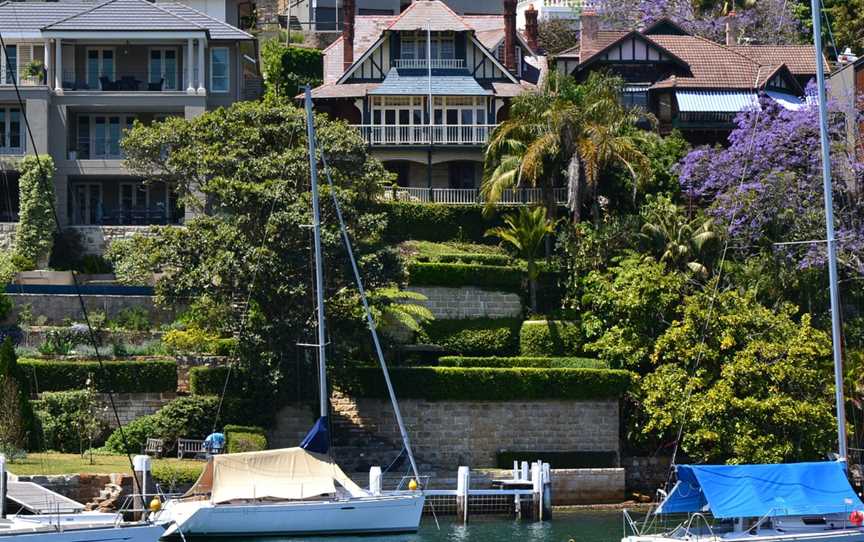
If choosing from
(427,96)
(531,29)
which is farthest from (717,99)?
(427,96)

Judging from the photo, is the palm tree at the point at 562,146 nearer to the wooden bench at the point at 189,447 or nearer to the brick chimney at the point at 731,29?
the brick chimney at the point at 731,29

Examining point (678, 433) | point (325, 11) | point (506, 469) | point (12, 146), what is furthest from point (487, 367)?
point (325, 11)

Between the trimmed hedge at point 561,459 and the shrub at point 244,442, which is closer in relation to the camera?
the shrub at point 244,442

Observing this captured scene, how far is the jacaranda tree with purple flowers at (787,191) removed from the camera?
57531 mm

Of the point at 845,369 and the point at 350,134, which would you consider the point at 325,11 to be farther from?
the point at 845,369

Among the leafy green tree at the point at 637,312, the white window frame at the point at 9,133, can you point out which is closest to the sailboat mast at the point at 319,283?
the leafy green tree at the point at 637,312

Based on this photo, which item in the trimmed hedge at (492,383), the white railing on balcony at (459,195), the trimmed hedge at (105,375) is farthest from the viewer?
the white railing on balcony at (459,195)

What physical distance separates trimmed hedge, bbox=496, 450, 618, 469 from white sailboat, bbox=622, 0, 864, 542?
Result: 1404 cm

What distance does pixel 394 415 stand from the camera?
53781 millimetres

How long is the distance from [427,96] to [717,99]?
1262cm

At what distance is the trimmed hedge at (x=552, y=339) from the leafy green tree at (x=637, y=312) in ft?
4.70

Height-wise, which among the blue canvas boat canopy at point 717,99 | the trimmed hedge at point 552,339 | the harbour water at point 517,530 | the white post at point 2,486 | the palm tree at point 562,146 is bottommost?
the harbour water at point 517,530

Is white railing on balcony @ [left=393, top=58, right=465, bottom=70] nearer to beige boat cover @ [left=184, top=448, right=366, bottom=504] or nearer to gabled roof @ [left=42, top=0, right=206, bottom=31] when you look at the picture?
gabled roof @ [left=42, top=0, right=206, bottom=31]

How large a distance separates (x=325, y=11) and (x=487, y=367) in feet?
132
